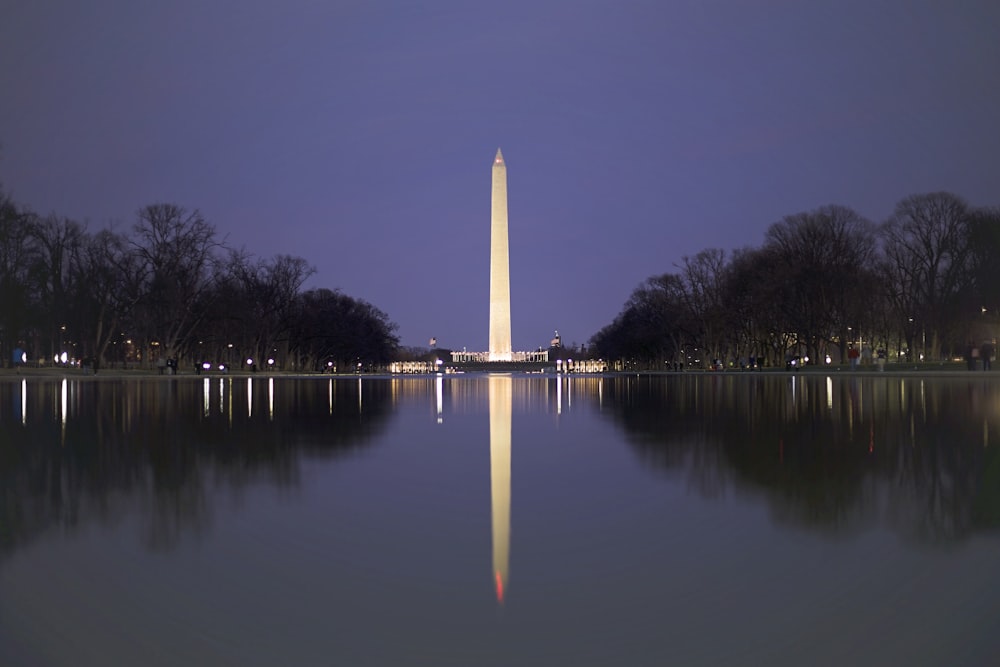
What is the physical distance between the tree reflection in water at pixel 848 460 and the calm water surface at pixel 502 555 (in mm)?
64

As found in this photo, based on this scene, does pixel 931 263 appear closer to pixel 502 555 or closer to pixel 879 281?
pixel 879 281

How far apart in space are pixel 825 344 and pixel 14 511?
76163 millimetres

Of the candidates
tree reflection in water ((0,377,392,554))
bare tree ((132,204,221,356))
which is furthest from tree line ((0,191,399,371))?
tree reflection in water ((0,377,392,554))

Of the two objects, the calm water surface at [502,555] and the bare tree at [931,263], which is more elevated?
the bare tree at [931,263]

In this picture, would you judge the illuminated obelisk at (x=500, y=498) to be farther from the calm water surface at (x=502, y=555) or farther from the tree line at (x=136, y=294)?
the tree line at (x=136, y=294)

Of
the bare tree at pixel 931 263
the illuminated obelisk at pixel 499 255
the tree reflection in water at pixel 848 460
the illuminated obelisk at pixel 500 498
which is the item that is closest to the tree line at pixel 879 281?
the bare tree at pixel 931 263

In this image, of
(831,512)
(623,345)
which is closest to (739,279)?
(623,345)

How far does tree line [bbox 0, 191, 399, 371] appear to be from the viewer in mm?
64500

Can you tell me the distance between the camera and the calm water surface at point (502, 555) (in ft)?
15.0

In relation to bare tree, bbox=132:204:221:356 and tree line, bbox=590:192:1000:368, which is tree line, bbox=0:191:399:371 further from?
tree line, bbox=590:192:1000:368

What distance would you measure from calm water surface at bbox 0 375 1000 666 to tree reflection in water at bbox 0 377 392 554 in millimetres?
65

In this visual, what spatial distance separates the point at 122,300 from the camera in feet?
238

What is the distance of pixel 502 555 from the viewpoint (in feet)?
21.0

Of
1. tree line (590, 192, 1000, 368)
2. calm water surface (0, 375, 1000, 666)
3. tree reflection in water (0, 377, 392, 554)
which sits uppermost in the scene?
tree line (590, 192, 1000, 368)
